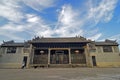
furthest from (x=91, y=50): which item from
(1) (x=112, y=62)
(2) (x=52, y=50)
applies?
(2) (x=52, y=50)

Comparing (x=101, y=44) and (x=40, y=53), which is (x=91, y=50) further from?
(x=40, y=53)

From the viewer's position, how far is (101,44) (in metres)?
27.7

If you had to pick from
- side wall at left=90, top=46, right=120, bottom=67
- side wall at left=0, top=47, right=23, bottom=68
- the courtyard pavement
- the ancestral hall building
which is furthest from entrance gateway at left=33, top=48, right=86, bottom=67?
the courtyard pavement

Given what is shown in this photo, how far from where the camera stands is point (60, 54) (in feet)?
89.5

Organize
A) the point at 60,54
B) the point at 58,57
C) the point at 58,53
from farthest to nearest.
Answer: the point at 58,53, the point at 60,54, the point at 58,57

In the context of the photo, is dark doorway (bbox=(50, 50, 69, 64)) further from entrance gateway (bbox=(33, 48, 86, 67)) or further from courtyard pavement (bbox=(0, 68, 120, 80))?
courtyard pavement (bbox=(0, 68, 120, 80))

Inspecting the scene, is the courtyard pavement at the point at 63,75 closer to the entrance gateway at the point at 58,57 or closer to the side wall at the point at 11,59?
the entrance gateway at the point at 58,57

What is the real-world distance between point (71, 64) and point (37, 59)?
23.9 ft

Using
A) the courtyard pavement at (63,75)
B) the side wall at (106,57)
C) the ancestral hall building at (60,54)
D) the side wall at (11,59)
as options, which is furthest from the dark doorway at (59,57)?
the courtyard pavement at (63,75)

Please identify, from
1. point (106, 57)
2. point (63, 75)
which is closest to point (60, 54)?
point (106, 57)

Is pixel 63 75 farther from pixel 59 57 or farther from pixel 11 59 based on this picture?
pixel 11 59

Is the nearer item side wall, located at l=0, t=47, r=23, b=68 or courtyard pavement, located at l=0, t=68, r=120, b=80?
courtyard pavement, located at l=0, t=68, r=120, b=80

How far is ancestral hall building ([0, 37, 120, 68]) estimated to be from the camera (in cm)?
2605

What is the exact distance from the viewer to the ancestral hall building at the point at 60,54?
85.5ft
